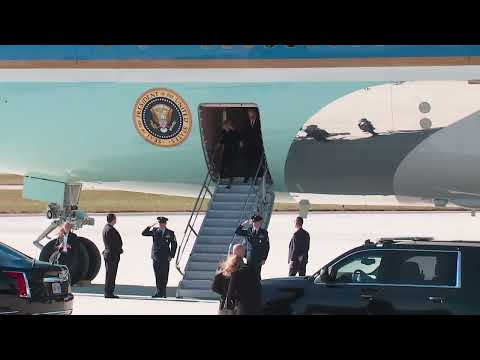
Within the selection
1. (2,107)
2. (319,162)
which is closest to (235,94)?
(319,162)

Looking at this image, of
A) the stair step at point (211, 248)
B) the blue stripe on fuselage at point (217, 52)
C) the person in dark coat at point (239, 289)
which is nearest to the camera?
the person in dark coat at point (239, 289)

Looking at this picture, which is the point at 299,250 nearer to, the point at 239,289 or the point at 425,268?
the point at 425,268

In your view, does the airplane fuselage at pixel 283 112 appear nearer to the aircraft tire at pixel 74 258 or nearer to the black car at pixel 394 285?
the aircraft tire at pixel 74 258

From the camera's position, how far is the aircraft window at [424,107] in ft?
59.2

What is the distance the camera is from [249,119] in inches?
785

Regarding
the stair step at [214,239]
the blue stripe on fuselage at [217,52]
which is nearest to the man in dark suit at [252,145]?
the stair step at [214,239]

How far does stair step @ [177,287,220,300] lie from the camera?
18.3m

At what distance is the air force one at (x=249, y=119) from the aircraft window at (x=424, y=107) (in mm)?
21

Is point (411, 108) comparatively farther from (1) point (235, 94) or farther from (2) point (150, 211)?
(2) point (150, 211)

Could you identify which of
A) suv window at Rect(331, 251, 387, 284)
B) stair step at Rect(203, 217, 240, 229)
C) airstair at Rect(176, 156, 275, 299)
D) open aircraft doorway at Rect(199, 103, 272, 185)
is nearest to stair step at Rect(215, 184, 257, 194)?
airstair at Rect(176, 156, 275, 299)

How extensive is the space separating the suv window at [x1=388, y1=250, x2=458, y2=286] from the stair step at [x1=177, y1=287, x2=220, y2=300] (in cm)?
518

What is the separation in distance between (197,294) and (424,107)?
17.1 ft

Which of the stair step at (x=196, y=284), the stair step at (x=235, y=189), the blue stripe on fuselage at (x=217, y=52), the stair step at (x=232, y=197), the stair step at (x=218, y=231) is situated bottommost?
the stair step at (x=196, y=284)

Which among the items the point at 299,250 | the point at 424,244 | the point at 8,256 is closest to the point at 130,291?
the point at 299,250
